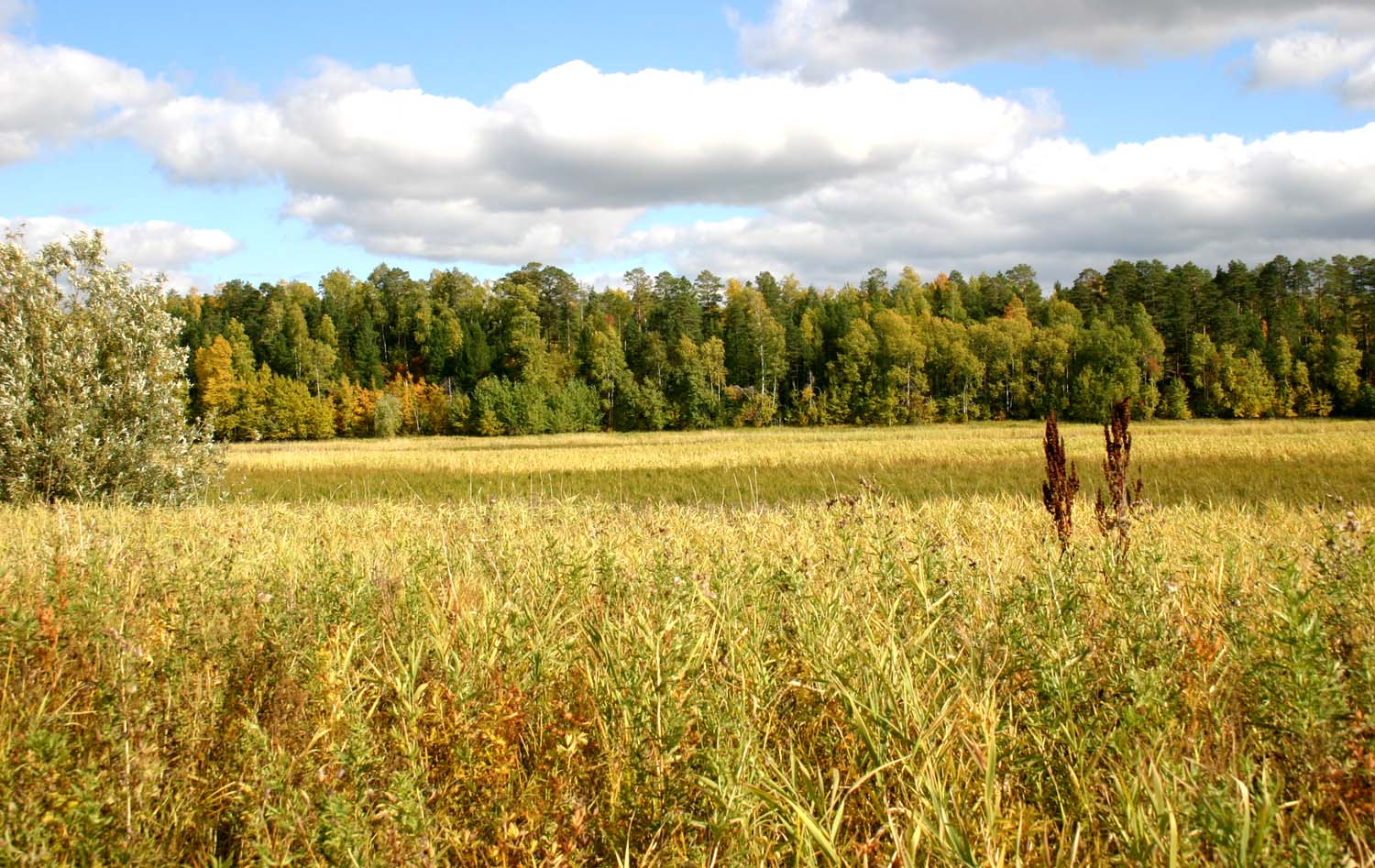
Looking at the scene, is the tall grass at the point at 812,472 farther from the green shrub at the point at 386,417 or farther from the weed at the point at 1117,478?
the green shrub at the point at 386,417

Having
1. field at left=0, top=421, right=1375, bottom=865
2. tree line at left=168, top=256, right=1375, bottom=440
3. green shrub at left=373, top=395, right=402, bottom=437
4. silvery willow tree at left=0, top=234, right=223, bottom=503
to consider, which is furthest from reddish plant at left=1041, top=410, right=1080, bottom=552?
green shrub at left=373, top=395, right=402, bottom=437

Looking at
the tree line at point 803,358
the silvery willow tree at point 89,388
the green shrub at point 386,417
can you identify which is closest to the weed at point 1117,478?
the silvery willow tree at point 89,388

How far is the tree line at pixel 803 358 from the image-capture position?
83.9 meters

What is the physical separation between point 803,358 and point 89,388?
9001 centimetres

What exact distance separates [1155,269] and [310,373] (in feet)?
353

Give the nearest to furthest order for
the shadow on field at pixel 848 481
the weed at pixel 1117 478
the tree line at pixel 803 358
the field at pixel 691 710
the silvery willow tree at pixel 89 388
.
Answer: the field at pixel 691 710 → the weed at pixel 1117 478 → the silvery willow tree at pixel 89 388 → the shadow on field at pixel 848 481 → the tree line at pixel 803 358

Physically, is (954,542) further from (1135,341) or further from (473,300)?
(473,300)

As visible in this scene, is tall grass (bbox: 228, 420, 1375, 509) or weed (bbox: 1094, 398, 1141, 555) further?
tall grass (bbox: 228, 420, 1375, 509)

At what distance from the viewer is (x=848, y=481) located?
78.8 ft

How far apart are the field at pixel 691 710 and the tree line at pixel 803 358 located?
267ft

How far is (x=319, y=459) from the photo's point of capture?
39438 mm

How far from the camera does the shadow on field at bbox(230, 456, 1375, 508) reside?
19.8m

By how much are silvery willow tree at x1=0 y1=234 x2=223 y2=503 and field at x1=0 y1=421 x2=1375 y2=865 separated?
9.42 metres

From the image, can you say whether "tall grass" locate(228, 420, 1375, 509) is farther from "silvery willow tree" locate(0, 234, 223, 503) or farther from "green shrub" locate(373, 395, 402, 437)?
"green shrub" locate(373, 395, 402, 437)
